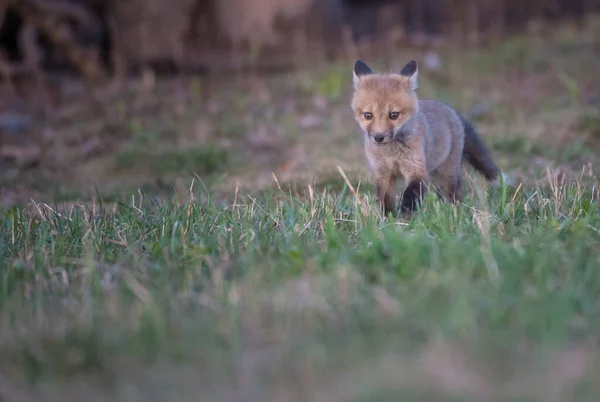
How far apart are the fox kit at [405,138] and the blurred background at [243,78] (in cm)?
241

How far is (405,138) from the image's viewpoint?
6332 mm

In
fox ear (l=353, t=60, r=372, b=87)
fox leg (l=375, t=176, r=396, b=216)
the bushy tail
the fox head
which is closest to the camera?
the fox head

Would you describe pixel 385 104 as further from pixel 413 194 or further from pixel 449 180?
pixel 449 180

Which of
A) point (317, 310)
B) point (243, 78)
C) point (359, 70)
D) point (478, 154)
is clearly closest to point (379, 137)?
point (359, 70)

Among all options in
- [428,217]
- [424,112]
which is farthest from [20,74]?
[428,217]

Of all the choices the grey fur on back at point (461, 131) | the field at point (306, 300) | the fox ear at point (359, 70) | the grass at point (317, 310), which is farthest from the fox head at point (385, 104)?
the grass at point (317, 310)

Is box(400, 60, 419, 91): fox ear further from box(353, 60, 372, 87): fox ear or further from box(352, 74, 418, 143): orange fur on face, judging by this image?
box(353, 60, 372, 87): fox ear

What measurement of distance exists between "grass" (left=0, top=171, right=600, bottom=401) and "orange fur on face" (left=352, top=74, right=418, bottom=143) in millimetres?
1087

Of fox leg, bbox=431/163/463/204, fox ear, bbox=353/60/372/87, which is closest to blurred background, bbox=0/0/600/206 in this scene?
fox leg, bbox=431/163/463/204

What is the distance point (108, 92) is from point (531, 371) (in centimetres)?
1069

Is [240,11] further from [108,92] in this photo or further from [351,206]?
[351,206]

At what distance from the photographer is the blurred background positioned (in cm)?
997

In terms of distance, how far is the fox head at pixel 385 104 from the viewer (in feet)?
20.2

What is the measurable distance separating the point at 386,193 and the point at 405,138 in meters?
0.47
